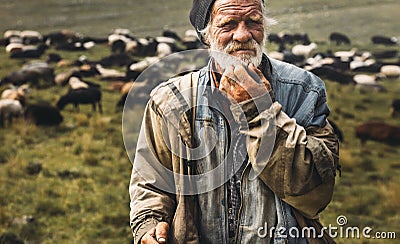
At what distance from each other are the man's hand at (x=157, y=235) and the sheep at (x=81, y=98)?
993 centimetres

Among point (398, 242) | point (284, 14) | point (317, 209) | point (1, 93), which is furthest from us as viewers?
point (284, 14)

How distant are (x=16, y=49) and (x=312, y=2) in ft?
31.8

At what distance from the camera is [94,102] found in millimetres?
12203

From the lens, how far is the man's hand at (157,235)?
2.34 meters

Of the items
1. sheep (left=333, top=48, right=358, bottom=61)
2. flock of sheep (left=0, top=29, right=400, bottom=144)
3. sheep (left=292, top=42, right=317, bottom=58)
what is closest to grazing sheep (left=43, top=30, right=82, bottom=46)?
flock of sheep (left=0, top=29, right=400, bottom=144)

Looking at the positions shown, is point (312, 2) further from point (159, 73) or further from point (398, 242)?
point (159, 73)

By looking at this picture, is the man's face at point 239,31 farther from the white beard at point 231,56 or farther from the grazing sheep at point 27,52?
the grazing sheep at point 27,52

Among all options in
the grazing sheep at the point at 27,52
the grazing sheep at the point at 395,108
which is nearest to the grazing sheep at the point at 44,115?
the grazing sheep at the point at 27,52

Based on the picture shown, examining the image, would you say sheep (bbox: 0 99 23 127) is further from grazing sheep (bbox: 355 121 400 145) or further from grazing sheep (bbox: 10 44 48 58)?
grazing sheep (bbox: 355 121 400 145)

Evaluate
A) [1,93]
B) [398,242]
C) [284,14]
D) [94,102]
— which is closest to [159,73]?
[398,242]

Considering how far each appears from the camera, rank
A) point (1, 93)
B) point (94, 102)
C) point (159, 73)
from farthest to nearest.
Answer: point (1, 93) < point (94, 102) < point (159, 73)

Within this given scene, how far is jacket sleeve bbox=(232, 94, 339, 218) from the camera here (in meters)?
2.23

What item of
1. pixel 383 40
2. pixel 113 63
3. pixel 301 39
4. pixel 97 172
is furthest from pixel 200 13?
pixel 383 40

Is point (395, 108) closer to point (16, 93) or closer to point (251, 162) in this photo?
point (16, 93)
